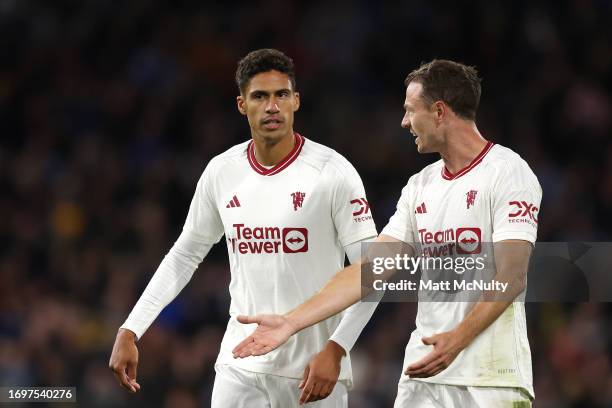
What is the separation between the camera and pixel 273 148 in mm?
5234

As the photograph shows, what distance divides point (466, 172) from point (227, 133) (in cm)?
603

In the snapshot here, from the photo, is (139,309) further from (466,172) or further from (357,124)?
(357,124)

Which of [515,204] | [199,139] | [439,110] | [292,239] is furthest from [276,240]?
[199,139]

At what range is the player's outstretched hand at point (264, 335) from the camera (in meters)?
4.44

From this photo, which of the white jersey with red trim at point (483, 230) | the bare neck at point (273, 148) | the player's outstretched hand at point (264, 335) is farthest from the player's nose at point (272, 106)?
the player's outstretched hand at point (264, 335)

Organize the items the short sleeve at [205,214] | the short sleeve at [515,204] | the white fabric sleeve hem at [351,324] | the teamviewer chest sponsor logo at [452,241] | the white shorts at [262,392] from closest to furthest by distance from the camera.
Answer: the short sleeve at [515,204], the teamviewer chest sponsor logo at [452,241], the white fabric sleeve hem at [351,324], the white shorts at [262,392], the short sleeve at [205,214]

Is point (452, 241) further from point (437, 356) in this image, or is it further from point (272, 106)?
point (272, 106)

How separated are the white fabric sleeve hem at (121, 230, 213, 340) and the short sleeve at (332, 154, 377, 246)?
2.51ft

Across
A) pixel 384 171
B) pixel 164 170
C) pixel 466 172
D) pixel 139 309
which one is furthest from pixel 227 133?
pixel 466 172

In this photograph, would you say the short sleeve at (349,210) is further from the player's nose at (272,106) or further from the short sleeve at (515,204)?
the short sleeve at (515,204)

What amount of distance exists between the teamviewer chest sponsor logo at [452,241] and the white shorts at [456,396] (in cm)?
55

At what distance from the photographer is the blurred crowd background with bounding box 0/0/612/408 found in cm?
846

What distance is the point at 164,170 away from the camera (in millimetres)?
10242

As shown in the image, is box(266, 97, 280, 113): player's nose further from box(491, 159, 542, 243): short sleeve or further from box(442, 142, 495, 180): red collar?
box(491, 159, 542, 243): short sleeve
